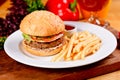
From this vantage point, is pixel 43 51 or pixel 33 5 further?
pixel 33 5

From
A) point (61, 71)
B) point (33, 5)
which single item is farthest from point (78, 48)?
point (33, 5)

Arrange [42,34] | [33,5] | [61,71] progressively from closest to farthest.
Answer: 1. [61,71]
2. [42,34]
3. [33,5]

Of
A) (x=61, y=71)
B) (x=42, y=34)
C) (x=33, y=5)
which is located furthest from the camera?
(x=33, y=5)

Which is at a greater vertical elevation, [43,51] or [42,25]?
[42,25]

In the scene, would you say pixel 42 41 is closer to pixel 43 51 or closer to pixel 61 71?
pixel 43 51

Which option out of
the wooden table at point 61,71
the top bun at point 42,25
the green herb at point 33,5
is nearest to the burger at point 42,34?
the top bun at point 42,25

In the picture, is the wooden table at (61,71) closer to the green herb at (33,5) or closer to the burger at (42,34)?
the burger at (42,34)

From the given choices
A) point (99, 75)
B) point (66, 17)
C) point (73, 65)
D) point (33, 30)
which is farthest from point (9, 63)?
point (66, 17)
